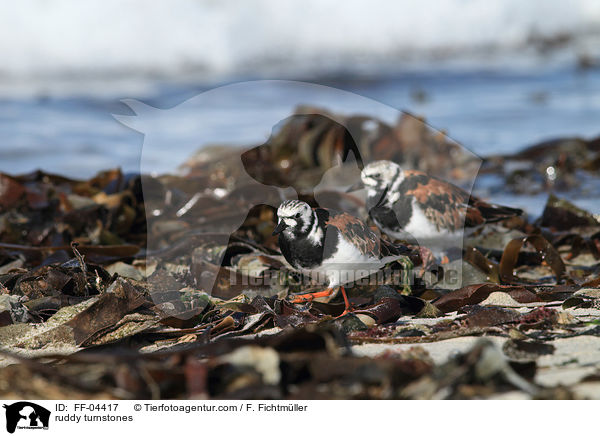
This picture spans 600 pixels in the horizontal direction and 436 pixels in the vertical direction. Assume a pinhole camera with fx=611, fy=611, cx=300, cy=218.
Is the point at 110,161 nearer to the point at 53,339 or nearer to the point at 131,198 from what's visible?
the point at 131,198

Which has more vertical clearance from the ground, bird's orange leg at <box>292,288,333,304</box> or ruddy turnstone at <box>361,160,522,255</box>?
ruddy turnstone at <box>361,160,522,255</box>

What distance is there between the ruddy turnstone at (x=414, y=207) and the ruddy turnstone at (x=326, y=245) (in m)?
0.32

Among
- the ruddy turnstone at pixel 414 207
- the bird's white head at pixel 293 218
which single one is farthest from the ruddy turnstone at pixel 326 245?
the ruddy turnstone at pixel 414 207

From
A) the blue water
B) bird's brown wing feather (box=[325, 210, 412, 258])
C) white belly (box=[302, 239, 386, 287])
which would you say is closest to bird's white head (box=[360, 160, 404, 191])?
bird's brown wing feather (box=[325, 210, 412, 258])

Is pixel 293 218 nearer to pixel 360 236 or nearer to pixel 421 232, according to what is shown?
pixel 360 236

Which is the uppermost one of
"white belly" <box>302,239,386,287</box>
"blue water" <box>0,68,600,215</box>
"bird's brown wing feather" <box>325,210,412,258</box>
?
"blue water" <box>0,68,600,215</box>

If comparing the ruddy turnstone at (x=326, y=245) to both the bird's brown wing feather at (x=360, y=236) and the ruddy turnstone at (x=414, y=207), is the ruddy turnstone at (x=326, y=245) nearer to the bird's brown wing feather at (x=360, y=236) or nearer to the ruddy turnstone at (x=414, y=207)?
the bird's brown wing feather at (x=360, y=236)

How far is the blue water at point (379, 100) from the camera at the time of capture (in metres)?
4.41

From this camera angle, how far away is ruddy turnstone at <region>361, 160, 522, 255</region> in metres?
2.32

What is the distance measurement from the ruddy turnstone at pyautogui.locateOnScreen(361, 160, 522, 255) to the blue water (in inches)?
45.3
